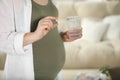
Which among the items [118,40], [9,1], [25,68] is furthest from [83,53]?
[9,1]

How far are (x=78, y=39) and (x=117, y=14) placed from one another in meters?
0.22

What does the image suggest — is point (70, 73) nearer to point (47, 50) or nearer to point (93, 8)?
point (47, 50)

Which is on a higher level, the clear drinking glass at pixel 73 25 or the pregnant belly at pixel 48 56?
the clear drinking glass at pixel 73 25

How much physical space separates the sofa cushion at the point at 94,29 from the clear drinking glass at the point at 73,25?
55 millimetres

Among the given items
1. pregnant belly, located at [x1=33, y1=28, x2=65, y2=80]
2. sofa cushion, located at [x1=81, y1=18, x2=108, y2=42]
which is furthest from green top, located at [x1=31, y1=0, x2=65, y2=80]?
sofa cushion, located at [x1=81, y1=18, x2=108, y2=42]

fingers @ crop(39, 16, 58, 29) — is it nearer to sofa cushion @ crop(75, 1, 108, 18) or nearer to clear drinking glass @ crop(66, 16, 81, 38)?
clear drinking glass @ crop(66, 16, 81, 38)

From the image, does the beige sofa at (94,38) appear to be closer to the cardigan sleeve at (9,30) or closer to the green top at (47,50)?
the green top at (47,50)

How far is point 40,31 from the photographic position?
2.80ft

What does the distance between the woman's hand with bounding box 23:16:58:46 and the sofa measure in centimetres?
14

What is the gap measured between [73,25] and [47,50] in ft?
0.46

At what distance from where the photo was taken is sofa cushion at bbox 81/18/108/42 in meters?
0.99

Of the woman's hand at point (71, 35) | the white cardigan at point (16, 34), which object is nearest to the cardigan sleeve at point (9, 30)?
the white cardigan at point (16, 34)

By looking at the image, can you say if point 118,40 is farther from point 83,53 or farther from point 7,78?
point 7,78

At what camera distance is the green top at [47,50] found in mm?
852
